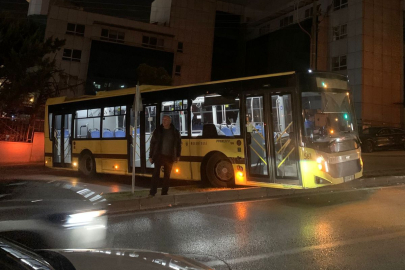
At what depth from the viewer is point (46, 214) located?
16.2 ft

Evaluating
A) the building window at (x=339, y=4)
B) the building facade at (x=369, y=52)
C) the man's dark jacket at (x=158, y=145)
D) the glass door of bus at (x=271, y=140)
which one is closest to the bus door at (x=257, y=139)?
the glass door of bus at (x=271, y=140)

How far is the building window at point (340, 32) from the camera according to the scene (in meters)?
33.5

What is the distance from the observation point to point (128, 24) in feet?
117

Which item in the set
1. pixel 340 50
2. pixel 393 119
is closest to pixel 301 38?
pixel 340 50

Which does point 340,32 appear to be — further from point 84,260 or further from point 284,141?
point 84,260

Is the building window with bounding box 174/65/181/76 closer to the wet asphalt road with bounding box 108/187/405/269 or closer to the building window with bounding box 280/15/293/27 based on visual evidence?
the building window with bounding box 280/15/293/27

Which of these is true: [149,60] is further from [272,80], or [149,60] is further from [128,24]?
[272,80]

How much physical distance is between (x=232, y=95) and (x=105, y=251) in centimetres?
756

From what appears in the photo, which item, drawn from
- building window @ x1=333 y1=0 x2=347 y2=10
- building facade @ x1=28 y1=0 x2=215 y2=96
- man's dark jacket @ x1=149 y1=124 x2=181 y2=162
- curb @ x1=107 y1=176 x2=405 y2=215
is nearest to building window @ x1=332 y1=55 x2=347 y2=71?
building window @ x1=333 y1=0 x2=347 y2=10

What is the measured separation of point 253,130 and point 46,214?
5.96m

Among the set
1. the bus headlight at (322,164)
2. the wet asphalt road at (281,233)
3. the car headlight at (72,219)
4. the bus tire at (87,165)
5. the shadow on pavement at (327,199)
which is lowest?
the wet asphalt road at (281,233)

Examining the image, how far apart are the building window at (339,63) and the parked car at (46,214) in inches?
1267

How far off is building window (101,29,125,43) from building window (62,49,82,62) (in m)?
2.73

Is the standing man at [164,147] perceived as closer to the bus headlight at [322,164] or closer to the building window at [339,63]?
the bus headlight at [322,164]
